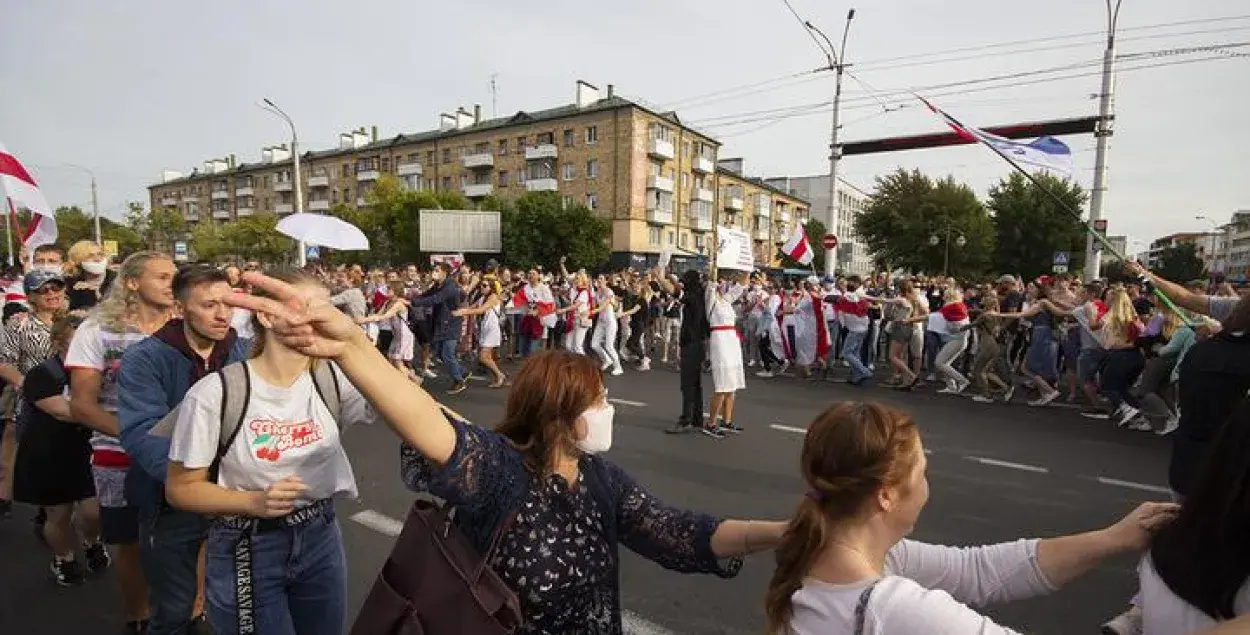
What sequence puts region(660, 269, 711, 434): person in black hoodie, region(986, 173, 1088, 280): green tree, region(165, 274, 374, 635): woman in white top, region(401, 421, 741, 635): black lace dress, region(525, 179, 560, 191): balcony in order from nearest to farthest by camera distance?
region(401, 421, 741, 635): black lace dress
region(165, 274, 374, 635): woman in white top
region(660, 269, 711, 434): person in black hoodie
region(986, 173, 1088, 280): green tree
region(525, 179, 560, 191): balcony

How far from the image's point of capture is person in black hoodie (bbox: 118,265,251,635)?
2416 mm

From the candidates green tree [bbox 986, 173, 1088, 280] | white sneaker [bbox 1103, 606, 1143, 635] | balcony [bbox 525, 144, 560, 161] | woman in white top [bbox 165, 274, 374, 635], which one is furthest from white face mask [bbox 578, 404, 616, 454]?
balcony [bbox 525, 144, 560, 161]

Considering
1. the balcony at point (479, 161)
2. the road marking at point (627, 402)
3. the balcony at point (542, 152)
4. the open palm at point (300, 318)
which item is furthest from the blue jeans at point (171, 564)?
the balcony at point (479, 161)

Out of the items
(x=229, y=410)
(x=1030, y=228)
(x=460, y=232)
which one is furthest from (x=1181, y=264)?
(x=229, y=410)

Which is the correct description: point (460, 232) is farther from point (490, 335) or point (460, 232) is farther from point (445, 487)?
point (445, 487)

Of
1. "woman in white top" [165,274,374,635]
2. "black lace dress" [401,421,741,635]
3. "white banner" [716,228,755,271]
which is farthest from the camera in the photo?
"white banner" [716,228,755,271]

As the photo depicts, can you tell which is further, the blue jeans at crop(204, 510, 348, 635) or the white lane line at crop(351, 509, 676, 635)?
the white lane line at crop(351, 509, 676, 635)

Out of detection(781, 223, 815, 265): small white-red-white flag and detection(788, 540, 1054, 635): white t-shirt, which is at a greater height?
detection(781, 223, 815, 265): small white-red-white flag

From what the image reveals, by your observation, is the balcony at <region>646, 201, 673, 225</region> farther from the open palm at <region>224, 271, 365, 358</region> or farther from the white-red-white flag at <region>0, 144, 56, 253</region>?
the open palm at <region>224, 271, 365, 358</region>

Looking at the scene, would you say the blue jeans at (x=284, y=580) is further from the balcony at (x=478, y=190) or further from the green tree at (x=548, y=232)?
the balcony at (x=478, y=190)

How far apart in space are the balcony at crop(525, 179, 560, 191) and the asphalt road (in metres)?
44.4

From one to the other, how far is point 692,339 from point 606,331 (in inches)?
201

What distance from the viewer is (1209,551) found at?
1.25 meters

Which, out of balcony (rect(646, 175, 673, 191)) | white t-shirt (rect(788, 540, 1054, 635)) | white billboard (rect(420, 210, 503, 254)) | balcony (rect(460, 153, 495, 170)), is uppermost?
balcony (rect(460, 153, 495, 170))
